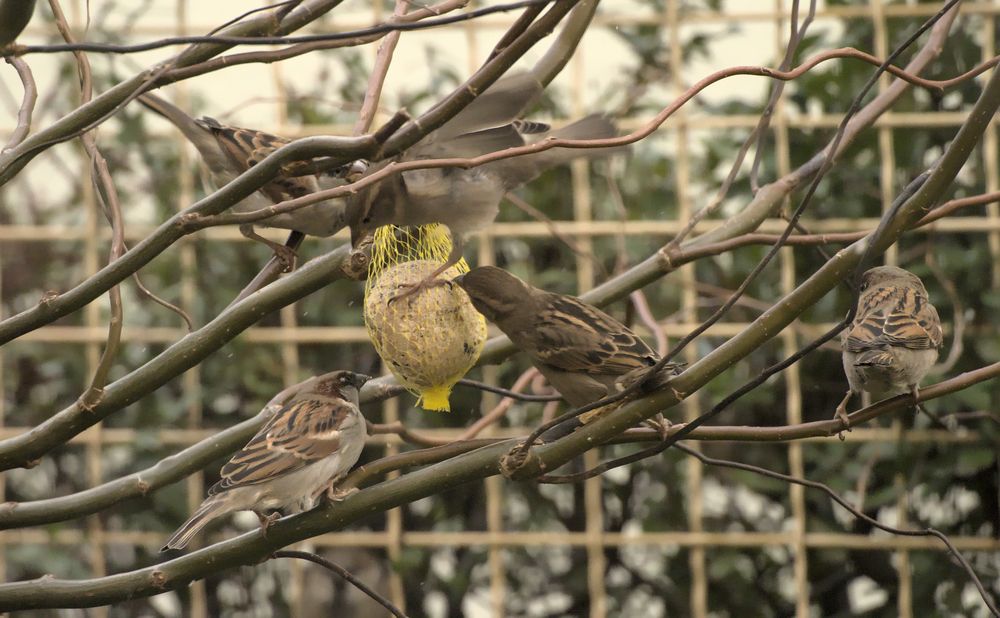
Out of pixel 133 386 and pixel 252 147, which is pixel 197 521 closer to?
pixel 133 386

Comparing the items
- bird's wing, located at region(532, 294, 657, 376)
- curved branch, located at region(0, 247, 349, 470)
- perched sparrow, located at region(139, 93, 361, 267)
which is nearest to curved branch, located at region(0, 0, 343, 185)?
curved branch, located at region(0, 247, 349, 470)

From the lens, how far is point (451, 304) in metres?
2.80

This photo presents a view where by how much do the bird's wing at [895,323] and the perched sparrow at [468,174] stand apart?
0.85 m

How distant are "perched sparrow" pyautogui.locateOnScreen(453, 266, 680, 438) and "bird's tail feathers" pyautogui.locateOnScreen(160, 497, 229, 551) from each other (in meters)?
0.84

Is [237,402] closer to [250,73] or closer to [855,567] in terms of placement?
[250,73]

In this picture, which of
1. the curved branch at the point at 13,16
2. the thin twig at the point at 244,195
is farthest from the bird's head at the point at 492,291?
the curved branch at the point at 13,16

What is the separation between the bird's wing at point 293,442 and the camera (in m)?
3.14

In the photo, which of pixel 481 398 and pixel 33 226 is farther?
pixel 33 226

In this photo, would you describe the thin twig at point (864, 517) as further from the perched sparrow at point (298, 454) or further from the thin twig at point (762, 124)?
the perched sparrow at point (298, 454)

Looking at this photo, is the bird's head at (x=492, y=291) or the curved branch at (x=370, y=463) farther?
the bird's head at (x=492, y=291)

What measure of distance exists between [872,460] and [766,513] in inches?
22.1

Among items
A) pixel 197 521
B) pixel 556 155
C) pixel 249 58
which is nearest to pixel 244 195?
pixel 249 58

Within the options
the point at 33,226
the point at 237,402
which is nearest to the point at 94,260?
the point at 33,226

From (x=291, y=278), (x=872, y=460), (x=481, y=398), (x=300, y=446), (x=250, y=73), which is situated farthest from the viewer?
(x=250, y=73)
